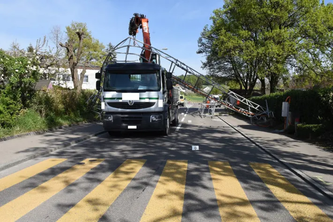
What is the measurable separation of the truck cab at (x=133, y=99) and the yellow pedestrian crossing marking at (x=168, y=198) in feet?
16.1

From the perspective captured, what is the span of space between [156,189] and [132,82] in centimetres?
711

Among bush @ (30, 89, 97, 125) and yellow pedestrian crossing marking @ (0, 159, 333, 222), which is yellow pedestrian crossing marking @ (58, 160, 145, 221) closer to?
yellow pedestrian crossing marking @ (0, 159, 333, 222)

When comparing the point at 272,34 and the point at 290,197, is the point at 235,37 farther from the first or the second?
the point at 290,197

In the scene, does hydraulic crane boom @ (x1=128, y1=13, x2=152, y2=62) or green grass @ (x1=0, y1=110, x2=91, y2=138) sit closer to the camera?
green grass @ (x1=0, y1=110, x2=91, y2=138)

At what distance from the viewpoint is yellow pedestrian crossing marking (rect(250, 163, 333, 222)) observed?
4.26m

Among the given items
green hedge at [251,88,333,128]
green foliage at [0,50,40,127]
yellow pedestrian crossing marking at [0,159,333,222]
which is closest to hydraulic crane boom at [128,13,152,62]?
green foliage at [0,50,40,127]

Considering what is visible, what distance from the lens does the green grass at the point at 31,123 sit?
445 inches

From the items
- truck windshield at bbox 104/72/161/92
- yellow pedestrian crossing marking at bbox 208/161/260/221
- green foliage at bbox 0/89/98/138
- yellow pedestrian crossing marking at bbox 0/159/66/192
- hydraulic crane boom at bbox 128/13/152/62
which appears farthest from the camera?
hydraulic crane boom at bbox 128/13/152/62

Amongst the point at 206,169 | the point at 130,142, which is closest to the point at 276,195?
the point at 206,169

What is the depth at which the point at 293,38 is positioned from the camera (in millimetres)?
29672

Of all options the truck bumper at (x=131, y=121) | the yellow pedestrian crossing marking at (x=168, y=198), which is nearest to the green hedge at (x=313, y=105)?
the truck bumper at (x=131, y=121)

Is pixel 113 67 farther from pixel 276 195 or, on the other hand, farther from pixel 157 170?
pixel 276 195

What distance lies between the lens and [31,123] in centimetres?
1262

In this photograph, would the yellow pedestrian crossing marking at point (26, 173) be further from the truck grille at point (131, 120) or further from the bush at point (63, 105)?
the bush at point (63, 105)
